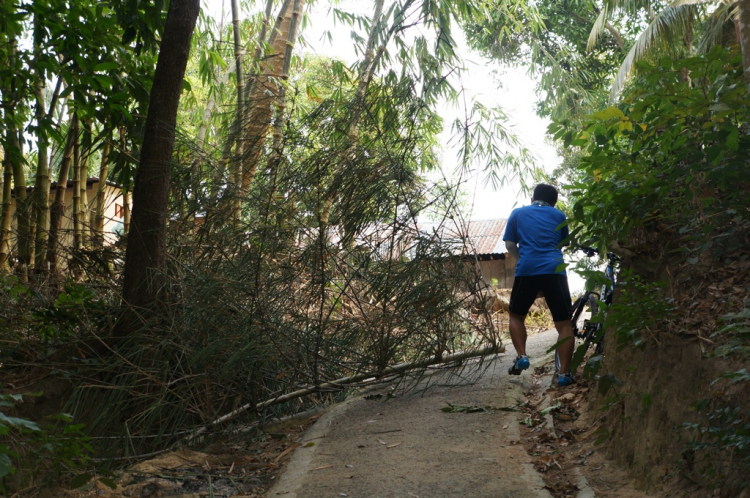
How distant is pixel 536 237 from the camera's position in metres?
5.46

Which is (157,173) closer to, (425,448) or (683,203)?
(425,448)

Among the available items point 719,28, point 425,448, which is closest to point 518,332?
point 425,448

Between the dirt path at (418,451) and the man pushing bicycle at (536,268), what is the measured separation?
2.00 feet

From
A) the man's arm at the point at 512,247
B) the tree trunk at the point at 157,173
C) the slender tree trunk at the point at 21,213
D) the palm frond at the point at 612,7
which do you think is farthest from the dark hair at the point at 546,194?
the palm frond at the point at 612,7

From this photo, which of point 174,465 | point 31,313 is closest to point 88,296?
point 31,313

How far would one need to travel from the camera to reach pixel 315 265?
5.11 meters

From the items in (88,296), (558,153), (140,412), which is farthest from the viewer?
(558,153)

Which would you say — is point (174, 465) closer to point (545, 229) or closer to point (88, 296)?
point (88, 296)

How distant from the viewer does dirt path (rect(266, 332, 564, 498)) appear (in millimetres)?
3525

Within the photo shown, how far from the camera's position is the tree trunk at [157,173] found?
16.0 ft

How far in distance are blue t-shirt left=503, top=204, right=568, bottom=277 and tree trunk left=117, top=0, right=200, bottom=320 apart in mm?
2930

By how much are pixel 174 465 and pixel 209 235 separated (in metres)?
2.03

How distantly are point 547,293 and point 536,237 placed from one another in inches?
19.7

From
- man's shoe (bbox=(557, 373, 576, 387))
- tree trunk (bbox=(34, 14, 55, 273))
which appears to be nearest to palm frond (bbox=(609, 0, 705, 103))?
man's shoe (bbox=(557, 373, 576, 387))
